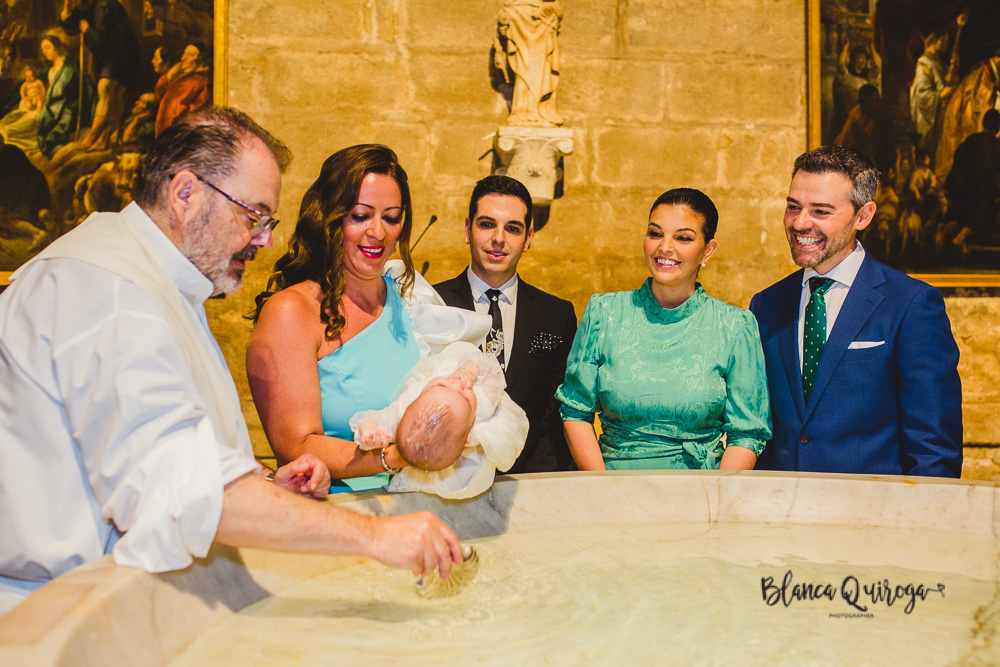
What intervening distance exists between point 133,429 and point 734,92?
15.4 ft

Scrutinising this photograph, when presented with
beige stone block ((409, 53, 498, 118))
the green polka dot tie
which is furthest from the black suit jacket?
beige stone block ((409, 53, 498, 118))

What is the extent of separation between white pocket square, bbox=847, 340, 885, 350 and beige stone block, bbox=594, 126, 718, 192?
2.73 m

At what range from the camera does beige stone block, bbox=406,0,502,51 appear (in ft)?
15.9

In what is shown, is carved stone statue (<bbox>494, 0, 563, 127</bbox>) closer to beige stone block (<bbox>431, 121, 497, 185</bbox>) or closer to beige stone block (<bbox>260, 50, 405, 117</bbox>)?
beige stone block (<bbox>431, 121, 497, 185</bbox>)

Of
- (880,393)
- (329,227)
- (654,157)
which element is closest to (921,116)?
(654,157)

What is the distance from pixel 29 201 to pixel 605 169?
137 inches

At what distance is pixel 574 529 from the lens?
2053mm

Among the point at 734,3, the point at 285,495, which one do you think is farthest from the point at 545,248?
the point at 285,495

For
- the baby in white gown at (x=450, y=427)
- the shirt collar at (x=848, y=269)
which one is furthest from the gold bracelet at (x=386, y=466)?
the shirt collar at (x=848, y=269)

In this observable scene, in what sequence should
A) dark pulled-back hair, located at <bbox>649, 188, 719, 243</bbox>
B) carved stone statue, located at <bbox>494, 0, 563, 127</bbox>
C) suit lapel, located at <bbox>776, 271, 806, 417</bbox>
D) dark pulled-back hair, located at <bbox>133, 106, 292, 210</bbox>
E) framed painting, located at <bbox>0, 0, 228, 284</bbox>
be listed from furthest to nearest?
framed painting, located at <bbox>0, 0, 228, 284</bbox> < carved stone statue, located at <bbox>494, 0, 563, 127</bbox> < dark pulled-back hair, located at <bbox>649, 188, 719, 243</bbox> < suit lapel, located at <bbox>776, 271, 806, 417</bbox> < dark pulled-back hair, located at <bbox>133, 106, 292, 210</bbox>

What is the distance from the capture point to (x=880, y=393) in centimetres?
246

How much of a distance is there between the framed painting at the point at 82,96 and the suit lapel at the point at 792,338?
3.65m

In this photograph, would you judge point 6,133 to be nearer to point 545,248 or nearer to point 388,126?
point 388,126

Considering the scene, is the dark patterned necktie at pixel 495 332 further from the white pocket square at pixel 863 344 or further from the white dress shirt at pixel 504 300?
the white pocket square at pixel 863 344
